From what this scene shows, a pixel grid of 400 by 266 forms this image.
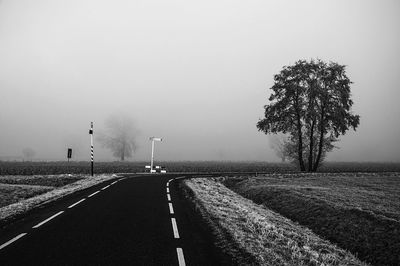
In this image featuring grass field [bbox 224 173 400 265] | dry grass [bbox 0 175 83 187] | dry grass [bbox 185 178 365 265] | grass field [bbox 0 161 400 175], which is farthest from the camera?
grass field [bbox 0 161 400 175]

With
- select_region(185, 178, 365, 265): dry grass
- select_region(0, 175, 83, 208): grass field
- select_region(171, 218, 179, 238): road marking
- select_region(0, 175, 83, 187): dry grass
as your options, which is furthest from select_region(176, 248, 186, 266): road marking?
→ select_region(0, 175, 83, 187): dry grass

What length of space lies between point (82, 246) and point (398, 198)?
19.4 metres

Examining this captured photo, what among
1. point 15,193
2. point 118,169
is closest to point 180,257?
point 15,193

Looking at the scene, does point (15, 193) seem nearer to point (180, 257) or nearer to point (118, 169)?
point (180, 257)

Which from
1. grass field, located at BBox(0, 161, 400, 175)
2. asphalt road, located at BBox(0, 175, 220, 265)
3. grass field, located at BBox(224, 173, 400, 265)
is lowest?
grass field, located at BBox(224, 173, 400, 265)

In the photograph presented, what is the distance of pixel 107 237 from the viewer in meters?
8.92

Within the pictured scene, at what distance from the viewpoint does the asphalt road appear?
7.10 m

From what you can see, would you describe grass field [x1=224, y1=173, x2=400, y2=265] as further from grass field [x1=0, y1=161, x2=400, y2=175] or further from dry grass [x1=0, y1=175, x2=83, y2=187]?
grass field [x1=0, y1=161, x2=400, y2=175]

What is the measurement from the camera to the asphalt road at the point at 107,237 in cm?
710

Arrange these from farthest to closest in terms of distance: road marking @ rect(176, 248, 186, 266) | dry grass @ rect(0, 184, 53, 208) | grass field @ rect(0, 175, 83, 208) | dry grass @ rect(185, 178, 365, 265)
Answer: grass field @ rect(0, 175, 83, 208) < dry grass @ rect(0, 184, 53, 208) < dry grass @ rect(185, 178, 365, 265) < road marking @ rect(176, 248, 186, 266)

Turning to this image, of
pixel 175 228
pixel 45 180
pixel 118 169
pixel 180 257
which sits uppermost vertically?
pixel 118 169

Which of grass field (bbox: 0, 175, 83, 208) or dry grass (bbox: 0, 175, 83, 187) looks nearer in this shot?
grass field (bbox: 0, 175, 83, 208)

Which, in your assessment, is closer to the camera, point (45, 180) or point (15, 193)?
point (15, 193)

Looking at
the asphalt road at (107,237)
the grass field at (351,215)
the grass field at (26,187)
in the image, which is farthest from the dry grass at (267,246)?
the grass field at (26,187)
